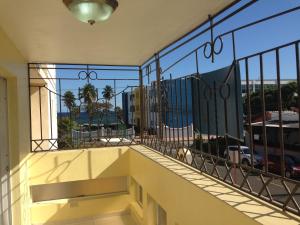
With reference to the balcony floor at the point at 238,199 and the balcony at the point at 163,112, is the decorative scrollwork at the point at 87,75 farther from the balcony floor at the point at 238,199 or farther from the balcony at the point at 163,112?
the balcony floor at the point at 238,199

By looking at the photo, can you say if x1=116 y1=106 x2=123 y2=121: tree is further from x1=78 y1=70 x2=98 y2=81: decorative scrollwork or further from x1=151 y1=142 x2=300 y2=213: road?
x1=151 y1=142 x2=300 y2=213: road

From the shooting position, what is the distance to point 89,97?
4.53m

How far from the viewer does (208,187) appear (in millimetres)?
1956

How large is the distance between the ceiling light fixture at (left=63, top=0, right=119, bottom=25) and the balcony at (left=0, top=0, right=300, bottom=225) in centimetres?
78

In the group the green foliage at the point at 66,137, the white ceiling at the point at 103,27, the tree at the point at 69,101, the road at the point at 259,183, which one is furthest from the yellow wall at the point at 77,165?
the road at the point at 259,183

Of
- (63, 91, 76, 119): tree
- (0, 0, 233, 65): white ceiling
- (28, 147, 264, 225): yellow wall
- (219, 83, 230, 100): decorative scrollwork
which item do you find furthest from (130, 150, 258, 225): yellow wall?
(63, 91, 76, 119): tree

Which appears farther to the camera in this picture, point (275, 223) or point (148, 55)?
point (148, 55)

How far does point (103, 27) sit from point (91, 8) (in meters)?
1.33

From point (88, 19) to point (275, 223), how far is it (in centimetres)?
136

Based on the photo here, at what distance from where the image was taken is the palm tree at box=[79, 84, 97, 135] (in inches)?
172

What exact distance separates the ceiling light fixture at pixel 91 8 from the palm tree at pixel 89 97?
2776 millimetres

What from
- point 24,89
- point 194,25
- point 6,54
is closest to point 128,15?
point 194,25

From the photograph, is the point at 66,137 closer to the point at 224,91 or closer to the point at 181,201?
the point at 181,201

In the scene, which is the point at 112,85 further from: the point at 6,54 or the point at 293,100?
the point at 293,100
